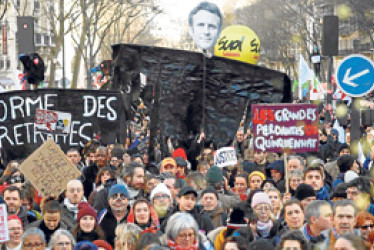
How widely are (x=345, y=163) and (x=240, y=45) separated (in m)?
11.1

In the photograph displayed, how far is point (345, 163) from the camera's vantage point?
1146 centimetres

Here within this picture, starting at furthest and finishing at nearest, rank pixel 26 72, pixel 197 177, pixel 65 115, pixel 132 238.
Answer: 1. pixel 26 72
2. pixel 65 115
3. pixel 197 177
4. pixel 132 238

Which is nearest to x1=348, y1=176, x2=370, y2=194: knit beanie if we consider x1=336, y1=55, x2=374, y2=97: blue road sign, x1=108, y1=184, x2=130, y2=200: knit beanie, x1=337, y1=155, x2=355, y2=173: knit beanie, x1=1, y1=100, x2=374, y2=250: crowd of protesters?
x1=1, y1=100, x2=374, y2=250: crowd of protesters

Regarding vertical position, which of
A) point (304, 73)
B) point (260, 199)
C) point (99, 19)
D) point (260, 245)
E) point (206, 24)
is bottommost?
point (260, 245)

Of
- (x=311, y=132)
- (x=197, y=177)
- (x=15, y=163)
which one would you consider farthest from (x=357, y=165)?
(x=15, y=163)

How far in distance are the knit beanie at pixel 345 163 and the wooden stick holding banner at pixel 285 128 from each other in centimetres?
35

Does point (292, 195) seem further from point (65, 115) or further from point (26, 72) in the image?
point (26, 72)

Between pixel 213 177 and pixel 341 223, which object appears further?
pixel 213 177

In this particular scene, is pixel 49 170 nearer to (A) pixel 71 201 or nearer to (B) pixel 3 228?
(A) pixel 71 201

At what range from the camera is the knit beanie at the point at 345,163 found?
11422 mm

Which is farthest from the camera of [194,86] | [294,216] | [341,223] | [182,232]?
[194,86]

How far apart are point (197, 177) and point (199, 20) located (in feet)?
12.9

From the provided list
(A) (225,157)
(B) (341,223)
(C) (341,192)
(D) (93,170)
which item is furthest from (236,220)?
(D) (93,170)

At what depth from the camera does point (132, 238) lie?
793 cm
